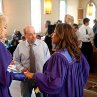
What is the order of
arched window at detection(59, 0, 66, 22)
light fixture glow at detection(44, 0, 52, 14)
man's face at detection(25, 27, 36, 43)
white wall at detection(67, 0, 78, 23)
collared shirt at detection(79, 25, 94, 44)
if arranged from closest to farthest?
man's face at detection(25, 27, 36, 43) → collared shirt at detection(79, 25, 94, 44) → light fixture glow at detection(44, 0, 52, 14) → arched window at detection(59, 0, 66, 22) → white wall at detection(67, 0, 78, 23)

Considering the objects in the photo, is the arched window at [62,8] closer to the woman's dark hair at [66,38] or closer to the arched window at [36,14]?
the arched window at [36,14]

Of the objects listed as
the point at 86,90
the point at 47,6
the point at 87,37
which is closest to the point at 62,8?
the point at 47,6

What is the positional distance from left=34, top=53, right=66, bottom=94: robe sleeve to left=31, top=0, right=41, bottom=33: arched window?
7.20 meters

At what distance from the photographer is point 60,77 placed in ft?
6.63

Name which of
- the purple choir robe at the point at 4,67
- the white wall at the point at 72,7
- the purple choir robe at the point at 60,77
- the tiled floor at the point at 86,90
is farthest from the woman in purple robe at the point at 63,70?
the white wall at the point at 72,7

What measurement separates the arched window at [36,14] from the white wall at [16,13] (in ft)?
1.20

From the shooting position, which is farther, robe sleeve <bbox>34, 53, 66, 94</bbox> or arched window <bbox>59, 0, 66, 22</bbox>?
arched window <bbox>59, 0, 66, 22</bbox>

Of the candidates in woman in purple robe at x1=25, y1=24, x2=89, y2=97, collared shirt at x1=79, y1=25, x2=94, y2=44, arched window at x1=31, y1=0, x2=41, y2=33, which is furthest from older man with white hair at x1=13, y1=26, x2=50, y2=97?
arched window at x1=31, y1=0, x2=41, y2=33

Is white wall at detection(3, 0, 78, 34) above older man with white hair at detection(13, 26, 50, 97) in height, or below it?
above

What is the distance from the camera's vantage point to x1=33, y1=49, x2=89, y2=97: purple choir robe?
2.03 meters

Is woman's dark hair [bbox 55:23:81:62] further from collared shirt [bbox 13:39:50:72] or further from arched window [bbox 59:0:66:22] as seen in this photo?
arched window [bbox 59:0:66:22]

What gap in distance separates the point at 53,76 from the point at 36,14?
7518 mm

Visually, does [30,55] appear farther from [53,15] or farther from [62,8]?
[62,8]

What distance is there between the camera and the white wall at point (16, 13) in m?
8.03
